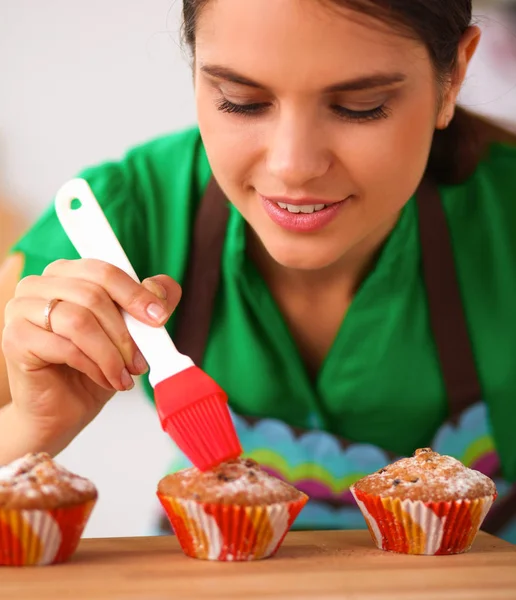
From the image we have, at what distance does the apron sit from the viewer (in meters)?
1.15

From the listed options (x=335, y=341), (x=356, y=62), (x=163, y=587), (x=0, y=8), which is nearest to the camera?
(x=163, y=587)

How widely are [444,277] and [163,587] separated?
668 mm

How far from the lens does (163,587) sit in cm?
65

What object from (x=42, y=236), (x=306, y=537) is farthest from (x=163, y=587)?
(x=42, y=236)

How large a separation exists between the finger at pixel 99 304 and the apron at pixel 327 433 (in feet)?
1.01

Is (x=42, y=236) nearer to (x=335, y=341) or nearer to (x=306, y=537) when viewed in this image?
(x=335, y=341)

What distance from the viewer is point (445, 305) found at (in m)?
1.17

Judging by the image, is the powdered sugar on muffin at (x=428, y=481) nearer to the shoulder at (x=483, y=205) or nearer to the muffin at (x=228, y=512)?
the muffin at (x=228, y=512)

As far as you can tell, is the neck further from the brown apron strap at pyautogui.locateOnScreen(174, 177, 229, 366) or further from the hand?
the hand

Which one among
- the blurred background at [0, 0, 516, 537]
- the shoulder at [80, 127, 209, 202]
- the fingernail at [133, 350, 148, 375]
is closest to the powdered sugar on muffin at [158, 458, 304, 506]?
the fingernail at [133, 350, 148, 375]

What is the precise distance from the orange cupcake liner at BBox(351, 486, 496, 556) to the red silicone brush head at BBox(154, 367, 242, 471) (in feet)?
0.51

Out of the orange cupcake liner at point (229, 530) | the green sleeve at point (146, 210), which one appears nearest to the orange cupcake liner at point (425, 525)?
the orange cupcake liner at point (229, 530)

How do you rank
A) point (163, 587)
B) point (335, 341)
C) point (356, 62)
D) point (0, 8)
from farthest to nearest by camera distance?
point (0, 8), point (335, 341), point (356, 62), point (163, 587)

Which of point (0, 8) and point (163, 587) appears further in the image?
point (0, 8)
